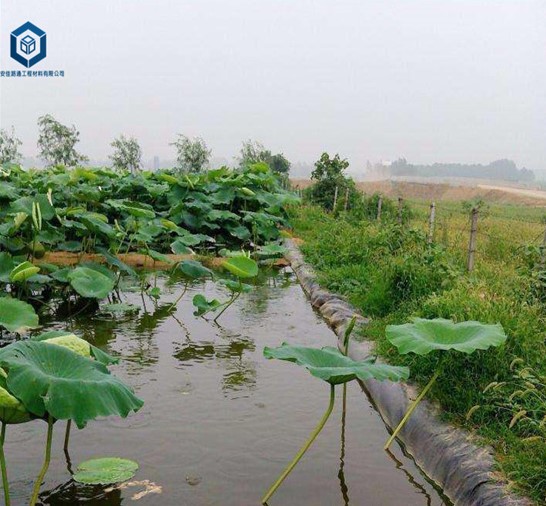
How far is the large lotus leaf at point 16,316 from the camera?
16.1 ft

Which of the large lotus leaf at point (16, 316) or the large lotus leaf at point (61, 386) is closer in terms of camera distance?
the large lotus leaf at point (61, 386)

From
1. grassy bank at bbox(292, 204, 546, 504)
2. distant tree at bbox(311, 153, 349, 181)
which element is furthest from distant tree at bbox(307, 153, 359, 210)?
grassy bank at bbox(292, 204, 546, 504)

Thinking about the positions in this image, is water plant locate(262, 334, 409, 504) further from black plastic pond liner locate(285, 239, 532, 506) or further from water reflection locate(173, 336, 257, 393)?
water reflection locate(173, 336, 257, 393)

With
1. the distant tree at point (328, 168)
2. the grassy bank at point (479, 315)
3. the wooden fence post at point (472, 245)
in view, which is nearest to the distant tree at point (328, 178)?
the distant tree at point (328, 168)

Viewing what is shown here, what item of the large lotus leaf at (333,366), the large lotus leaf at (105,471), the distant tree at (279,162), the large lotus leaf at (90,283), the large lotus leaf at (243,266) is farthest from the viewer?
the distant tree at (279,162)

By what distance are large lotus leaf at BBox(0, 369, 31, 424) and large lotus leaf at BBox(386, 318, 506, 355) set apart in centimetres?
200

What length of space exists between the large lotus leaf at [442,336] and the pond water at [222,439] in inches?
30.2

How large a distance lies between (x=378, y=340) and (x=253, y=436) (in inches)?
74.9

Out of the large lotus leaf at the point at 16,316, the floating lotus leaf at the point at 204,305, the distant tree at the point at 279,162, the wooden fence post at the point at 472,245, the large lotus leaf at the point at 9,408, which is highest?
the distant tree at the point at 279,162

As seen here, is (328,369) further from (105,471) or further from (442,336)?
(105,471)

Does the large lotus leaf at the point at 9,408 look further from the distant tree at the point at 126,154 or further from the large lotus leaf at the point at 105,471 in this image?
the distant tree at the point at 126,154

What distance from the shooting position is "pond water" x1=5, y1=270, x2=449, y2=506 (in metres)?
3.33

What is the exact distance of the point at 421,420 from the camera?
12.9 feet

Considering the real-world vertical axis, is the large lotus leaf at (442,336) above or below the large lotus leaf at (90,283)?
above
